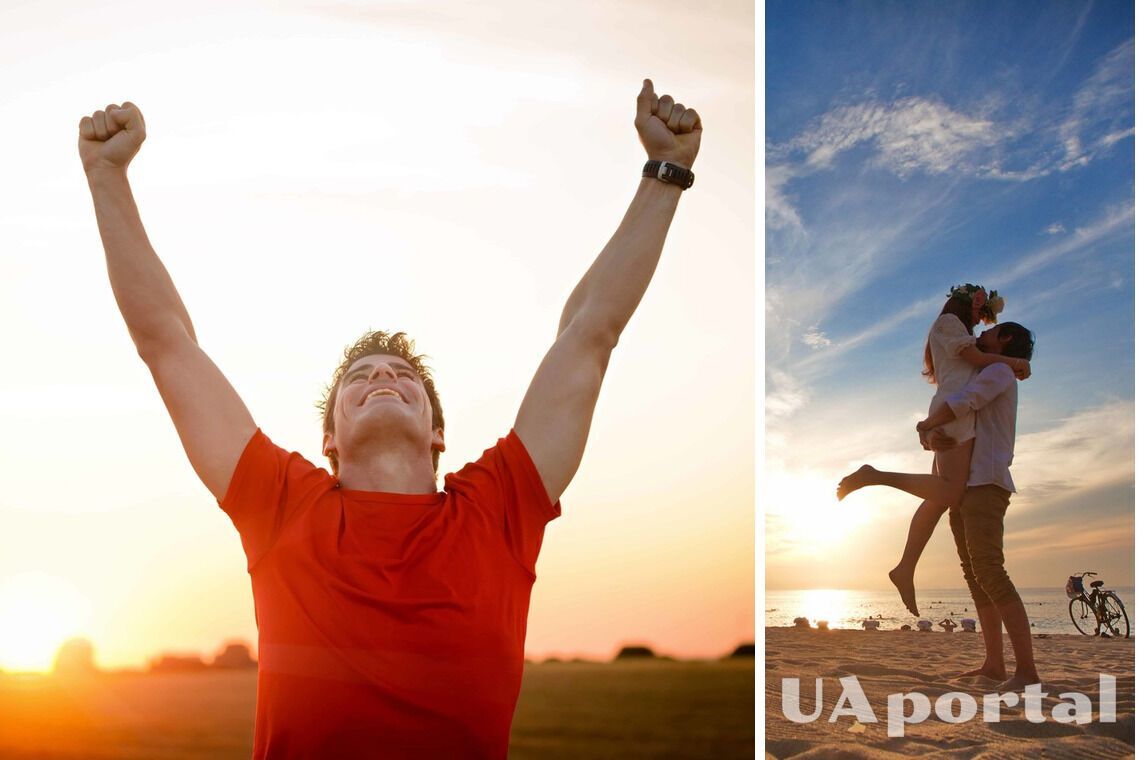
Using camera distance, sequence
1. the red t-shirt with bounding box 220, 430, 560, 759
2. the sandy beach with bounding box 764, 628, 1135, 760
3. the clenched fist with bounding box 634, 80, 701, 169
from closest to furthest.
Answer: the red t-shirt with bounding box 220, 430, 560, 759
the clenched fist with bounding box 634, 80, 701, 169
the sandy beach with bounding box 764, 628, 1135, 760

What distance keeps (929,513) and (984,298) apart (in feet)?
1.79

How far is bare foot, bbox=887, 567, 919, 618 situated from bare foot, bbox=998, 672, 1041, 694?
25 centimetres

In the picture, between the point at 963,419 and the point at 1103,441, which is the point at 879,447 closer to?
the point at 963,419

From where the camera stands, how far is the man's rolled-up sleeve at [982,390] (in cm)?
266

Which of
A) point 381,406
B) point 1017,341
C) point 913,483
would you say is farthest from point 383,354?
point 1017,341

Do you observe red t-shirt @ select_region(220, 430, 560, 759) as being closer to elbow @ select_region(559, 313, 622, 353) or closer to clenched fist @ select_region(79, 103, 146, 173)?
elbow @ select_region(559, 313, 622, 353)

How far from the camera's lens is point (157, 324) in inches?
65.9

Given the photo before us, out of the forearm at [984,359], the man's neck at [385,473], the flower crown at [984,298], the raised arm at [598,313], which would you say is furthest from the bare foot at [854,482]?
the man's neck at [385,473]

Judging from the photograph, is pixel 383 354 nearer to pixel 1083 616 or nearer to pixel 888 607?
pixel 888 607

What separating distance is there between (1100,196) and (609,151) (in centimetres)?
122

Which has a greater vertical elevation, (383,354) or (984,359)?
(984,359)

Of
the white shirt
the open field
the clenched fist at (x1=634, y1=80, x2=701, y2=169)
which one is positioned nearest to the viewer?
the clenched fist at (x1=634, y1=80, x2=701, y2=169)

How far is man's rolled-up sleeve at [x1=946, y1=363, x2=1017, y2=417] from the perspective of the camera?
2656 millimetres

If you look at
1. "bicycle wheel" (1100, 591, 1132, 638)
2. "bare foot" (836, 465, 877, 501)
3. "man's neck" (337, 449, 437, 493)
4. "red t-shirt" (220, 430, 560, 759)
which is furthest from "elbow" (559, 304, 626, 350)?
"bicycle wheel" (1100, 591, 1132, 638)
